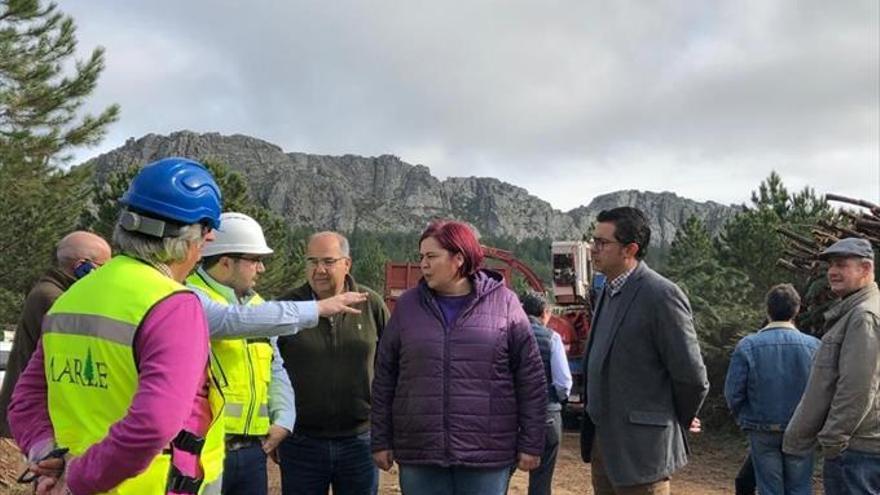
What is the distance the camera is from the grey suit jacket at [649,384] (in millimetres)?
3324

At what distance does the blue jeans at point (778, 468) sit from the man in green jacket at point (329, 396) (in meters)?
2.91

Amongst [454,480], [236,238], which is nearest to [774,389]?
[454,480]

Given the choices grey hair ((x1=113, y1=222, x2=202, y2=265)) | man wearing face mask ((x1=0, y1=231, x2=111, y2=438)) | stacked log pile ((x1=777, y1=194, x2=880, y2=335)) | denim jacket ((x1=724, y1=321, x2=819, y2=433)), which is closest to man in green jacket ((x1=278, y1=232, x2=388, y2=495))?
man wearing face mask ((x1=0, y1=231, x2=111, y2=438))

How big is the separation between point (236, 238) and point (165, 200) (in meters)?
1.21

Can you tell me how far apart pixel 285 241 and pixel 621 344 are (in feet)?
93.1

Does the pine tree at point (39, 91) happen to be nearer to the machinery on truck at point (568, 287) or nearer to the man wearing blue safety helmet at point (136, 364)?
the machinery on truck at point (568, 287)

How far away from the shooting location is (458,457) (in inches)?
124

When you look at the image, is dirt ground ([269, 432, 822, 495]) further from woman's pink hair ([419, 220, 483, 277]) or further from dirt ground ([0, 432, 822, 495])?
woman's pink hair ([419, 220, 483, 277])

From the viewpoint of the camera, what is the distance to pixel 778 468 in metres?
5.23

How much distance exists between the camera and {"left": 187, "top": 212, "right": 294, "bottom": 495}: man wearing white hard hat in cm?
303

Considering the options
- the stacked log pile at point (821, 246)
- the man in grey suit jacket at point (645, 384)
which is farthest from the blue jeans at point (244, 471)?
the stacked log pile at point (821, 246)

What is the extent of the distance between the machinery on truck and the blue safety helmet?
930 centimetres

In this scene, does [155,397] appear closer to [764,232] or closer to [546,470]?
[546,470]

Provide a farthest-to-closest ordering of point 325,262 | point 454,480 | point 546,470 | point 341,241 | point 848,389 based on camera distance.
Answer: point 546,470 → point 341,241 → point 325,262 → point 848,389 → point 454,480
